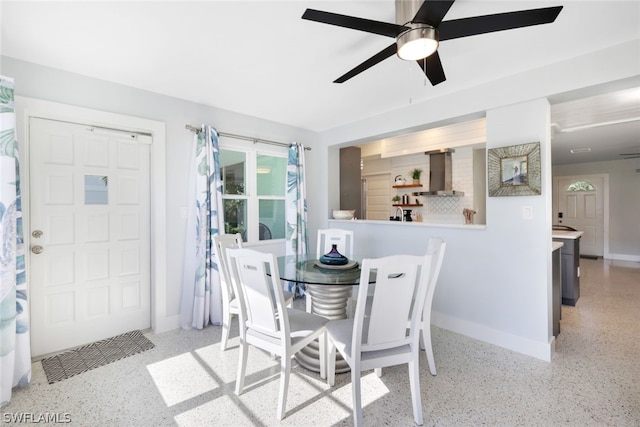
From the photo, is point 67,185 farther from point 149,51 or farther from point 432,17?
point 432,17

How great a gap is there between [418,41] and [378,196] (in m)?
5.69

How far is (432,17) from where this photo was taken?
1.42 meters

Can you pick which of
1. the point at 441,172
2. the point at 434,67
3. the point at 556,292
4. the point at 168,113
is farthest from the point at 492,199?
the point at 168,113

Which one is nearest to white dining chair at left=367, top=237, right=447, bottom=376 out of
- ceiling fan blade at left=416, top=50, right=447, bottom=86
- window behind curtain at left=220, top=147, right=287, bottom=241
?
ceiling fan blade at left=416, top=50, right=447, bottom=86

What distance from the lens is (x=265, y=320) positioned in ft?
6.22

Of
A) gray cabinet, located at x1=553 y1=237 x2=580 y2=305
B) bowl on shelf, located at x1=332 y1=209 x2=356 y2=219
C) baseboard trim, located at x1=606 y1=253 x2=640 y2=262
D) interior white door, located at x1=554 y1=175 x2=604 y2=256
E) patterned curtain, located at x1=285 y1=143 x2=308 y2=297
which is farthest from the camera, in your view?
interior white door, located at x1=554 y1=175 x2=604 y2=256

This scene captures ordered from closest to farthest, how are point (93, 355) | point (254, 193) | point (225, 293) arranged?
1. point (93, 355)
2. point (225, 293)
3. point (254, 193)

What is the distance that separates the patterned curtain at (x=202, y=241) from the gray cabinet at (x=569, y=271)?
4.18 metres

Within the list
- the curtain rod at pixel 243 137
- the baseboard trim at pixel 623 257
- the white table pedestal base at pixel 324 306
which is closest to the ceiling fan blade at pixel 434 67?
the white table pedestal base at pixel 324 306

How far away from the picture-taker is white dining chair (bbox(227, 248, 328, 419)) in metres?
1.77

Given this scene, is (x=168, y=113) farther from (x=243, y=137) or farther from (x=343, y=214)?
(x=343, y=214)

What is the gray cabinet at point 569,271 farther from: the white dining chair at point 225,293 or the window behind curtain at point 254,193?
the white dining chair at point 225,293

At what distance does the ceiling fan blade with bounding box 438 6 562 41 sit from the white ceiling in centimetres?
32

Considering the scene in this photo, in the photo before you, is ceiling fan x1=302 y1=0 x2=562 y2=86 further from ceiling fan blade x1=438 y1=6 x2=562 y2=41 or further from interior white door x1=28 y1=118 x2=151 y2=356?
interior white door x1=28 y1=118 x2=151 y2=356
